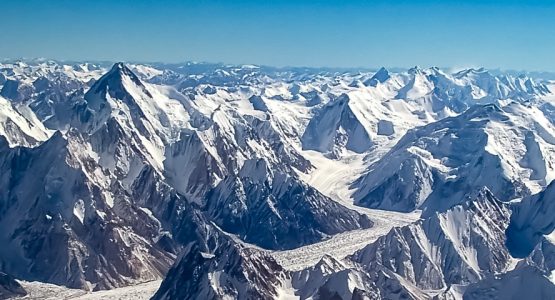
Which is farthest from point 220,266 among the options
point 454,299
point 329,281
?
point 454,299

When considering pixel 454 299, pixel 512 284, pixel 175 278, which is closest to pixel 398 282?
pixel 454 299

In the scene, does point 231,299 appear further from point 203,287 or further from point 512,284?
point 512,284

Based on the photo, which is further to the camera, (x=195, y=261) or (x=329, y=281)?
(x=195, y=261)

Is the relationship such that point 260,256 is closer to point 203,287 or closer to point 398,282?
point 203,287

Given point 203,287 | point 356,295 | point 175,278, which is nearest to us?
point 356,295

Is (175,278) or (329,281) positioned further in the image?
(175,278)

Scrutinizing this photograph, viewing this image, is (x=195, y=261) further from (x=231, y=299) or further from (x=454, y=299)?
(x=454, y=299)

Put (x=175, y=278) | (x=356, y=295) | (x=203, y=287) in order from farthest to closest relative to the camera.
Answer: (x=175, y=278)
(x=203, y=287)
(x=356, y=295)

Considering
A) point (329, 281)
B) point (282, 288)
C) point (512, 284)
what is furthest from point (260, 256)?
point (512, 284)
